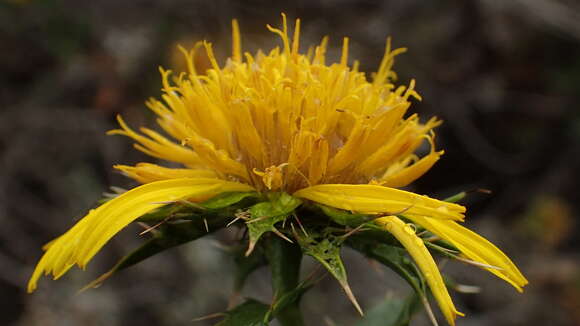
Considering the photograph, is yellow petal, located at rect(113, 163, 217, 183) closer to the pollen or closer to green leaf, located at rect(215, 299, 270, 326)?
the pollen

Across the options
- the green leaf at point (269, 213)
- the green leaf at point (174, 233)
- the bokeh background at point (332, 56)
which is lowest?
the bokeh background at point (332, 56)

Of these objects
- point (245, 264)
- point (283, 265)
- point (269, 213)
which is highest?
point (269, 213)

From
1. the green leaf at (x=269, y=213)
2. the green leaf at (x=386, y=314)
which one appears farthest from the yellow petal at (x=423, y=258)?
the green leaf at (x=386, y=314)

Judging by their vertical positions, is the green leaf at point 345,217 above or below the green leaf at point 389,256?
above

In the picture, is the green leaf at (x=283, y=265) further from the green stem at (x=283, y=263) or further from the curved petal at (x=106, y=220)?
the curved petal at (x=106, y=220)

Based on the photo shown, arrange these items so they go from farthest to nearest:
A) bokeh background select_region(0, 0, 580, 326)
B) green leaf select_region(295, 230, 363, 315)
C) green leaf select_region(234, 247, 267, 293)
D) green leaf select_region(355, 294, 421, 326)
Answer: bokeh background select_region(0, 0, 580, 326) < green leaf select_region(355, 294, 421, 326) < green leaf select_region(234, 247, 267, 293) < green leaf select_region(295, 230, 363, 315)

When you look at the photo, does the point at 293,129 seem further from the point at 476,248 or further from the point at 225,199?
the point at 476,248

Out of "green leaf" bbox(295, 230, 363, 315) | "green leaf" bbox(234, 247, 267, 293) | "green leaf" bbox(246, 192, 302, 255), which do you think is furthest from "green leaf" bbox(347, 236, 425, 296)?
"green leaf" bbox(234, 247, 267, 293)

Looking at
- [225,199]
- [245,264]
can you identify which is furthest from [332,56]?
[225,199]
